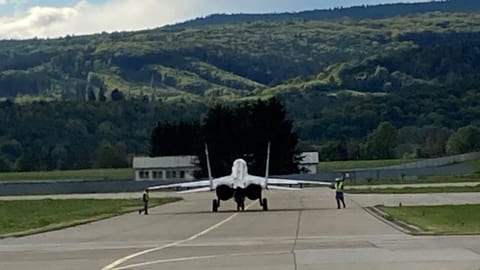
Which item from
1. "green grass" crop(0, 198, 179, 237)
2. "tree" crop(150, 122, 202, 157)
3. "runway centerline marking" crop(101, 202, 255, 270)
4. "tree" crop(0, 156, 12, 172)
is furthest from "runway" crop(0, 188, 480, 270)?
"tree" crop(0, 156, 12, 172)

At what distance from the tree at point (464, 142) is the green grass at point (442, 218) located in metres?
122

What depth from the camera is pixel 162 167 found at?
13825cm

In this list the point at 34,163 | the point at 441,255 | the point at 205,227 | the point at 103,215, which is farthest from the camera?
the point at 34,163

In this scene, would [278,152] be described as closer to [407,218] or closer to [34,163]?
[34,163]

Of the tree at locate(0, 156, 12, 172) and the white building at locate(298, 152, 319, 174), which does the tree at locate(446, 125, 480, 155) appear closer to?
the white building at locate(298, 152, 319, 174)

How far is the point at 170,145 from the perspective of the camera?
5768 inches

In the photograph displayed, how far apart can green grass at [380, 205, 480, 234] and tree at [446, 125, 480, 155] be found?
122m

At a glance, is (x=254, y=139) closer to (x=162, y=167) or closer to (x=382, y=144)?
(x=162, y=167)

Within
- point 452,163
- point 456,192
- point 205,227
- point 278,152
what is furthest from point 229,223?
point 452,163

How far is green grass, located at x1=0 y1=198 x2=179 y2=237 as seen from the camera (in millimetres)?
43647

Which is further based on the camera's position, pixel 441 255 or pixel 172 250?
pixel 172 250

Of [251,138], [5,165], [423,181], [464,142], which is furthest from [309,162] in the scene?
[5,165]

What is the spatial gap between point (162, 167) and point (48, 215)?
267 ft

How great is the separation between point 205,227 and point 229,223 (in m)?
2.79
